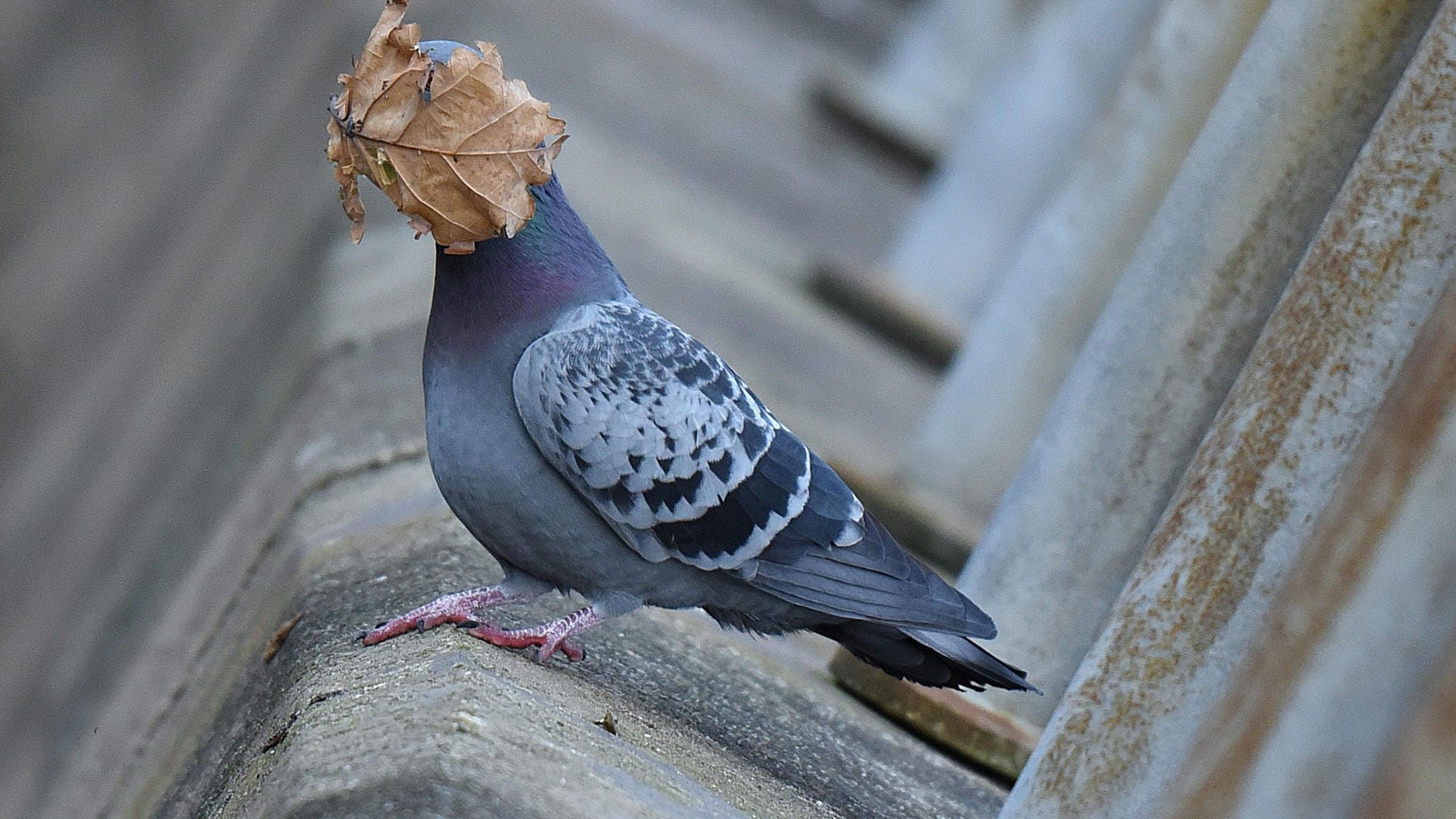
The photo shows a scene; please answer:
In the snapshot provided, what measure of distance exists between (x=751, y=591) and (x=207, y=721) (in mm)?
1341

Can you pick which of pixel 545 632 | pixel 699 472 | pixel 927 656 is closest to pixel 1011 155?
pixel 927 656

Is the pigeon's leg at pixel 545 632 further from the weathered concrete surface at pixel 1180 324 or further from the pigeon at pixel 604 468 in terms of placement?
the weathered concrete surface at pixel 1180 324

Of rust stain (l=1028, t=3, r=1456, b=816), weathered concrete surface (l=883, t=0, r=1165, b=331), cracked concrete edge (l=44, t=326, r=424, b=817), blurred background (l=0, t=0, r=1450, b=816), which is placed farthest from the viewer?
weathered concrete surface (l=883, t=0, r=1165, b=331)

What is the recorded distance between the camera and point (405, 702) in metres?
2.81

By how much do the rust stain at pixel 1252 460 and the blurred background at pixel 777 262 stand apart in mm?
28

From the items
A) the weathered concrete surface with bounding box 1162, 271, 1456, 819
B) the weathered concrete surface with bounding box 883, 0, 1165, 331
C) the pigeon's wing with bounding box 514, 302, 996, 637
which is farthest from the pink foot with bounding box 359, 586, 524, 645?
the weathered concrete surface with bounding box 883, 0, 1165, 331

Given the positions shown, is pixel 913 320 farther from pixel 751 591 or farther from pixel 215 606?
pixel 751 591

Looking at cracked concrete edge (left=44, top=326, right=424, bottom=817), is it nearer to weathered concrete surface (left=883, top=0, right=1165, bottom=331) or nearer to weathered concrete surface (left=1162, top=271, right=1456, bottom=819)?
weathered concrete surface (left=1162, top=271, right=1456, bottom=819)

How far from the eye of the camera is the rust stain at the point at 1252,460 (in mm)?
2750

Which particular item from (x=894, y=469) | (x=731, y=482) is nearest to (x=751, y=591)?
(x=731, y=482)

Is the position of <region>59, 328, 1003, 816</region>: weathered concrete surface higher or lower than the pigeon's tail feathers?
lower

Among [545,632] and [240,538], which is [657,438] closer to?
[545,632]

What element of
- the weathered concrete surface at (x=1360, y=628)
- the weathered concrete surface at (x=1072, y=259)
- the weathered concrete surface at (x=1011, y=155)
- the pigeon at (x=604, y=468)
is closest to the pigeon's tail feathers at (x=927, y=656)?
the pigeon at (x=604, y=468)

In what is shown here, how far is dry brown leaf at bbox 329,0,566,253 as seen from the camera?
112 inches
